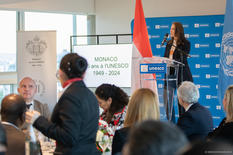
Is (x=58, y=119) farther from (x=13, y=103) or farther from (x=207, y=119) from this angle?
(x=207, y=119)

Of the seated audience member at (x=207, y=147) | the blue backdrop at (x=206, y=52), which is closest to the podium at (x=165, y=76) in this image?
the blue backdrop at (x=206, y=52)

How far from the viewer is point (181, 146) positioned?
2.88 feet

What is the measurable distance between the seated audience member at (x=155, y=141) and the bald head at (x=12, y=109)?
1.47 meters

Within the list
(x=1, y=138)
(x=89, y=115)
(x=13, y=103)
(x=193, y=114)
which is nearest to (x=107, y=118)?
(x=193, y=114)

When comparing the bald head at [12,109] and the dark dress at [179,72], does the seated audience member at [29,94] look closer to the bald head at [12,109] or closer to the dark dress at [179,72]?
the dark dress at [179,72]

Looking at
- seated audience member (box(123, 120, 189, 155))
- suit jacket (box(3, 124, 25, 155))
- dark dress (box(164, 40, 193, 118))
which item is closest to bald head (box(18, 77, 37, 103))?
dark dress (box(164, 40, 193, 118))

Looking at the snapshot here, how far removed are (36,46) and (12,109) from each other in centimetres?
327

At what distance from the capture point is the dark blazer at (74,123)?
2.24 metres

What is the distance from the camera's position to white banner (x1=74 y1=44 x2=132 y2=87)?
8.06 m

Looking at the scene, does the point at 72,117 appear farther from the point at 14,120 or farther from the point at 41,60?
the point at 41,60

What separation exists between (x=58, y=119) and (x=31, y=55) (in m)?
3.21

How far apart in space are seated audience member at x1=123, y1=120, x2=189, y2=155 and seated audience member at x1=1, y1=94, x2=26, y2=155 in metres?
1.34

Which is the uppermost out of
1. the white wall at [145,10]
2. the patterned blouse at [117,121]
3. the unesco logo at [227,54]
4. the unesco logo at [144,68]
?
the white wall at [145,10]

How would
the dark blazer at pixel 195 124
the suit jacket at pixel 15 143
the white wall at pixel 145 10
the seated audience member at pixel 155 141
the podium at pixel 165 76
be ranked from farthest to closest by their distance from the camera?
the white wall at pixel 145 10 < the podium at pixel 165 76 < the dark blazer at pixel 195 124 < the suit jacket at pixel 15 143 < the seated audience member at pixel 155 141
